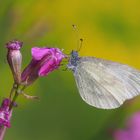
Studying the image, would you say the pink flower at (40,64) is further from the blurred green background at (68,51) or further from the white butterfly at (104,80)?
the blurred green background at (68,51)

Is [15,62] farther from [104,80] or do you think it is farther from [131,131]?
→ [131,131]

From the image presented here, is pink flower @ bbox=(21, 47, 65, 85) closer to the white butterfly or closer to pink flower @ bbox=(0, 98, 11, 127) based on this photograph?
pink flower @ bbox=(0, 98, 11, 127)

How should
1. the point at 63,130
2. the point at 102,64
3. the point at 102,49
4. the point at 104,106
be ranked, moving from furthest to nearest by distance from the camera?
the point at 102,49, the point at 63,130, the point at 102,64, the point at 104,106

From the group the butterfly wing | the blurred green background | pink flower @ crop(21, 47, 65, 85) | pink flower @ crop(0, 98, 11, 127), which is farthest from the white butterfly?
the blurred green background

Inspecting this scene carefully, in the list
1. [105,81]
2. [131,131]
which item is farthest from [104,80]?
[131,131]

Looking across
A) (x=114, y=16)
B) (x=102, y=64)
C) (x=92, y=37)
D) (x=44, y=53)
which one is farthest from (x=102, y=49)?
(x=44, y=53)

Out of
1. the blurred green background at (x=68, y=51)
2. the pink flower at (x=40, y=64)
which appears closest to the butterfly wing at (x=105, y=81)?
the pink flower at (x=40, y=64)

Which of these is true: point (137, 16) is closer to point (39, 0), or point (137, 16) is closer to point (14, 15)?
point (39, 0)
